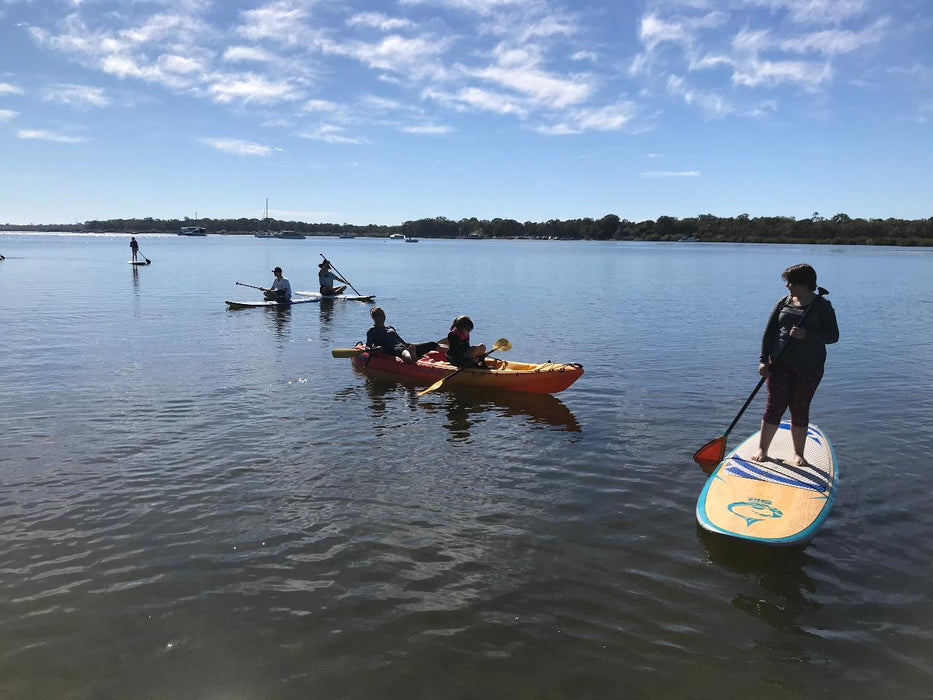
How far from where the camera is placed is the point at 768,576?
614 centimetres

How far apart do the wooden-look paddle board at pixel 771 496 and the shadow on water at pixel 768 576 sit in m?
0.20

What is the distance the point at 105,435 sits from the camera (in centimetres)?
995

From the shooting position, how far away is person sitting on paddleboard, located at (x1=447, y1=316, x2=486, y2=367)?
13445 mm

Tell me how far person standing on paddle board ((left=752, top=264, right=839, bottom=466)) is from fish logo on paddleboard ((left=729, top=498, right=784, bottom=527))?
1231 millimetres

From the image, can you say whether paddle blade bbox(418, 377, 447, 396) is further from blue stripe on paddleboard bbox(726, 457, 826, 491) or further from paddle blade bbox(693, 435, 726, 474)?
blue stripe on paddleboard bbox(726, 457, 826, 491)

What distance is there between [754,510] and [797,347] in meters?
1.96

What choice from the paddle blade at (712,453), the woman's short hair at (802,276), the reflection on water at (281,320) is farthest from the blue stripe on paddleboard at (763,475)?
the reflection on water at (281,320)

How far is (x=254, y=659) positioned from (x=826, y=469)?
22.6 feet

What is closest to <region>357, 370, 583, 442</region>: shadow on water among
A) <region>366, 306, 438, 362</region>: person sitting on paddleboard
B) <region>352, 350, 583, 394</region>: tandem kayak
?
<region>352, 350, 583, 394</region>: tandem kayak

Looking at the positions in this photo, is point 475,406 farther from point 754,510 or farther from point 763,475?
point 754,510

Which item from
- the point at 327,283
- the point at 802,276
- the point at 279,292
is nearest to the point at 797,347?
the point at 802,276

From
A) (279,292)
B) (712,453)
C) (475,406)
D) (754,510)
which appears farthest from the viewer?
(279,292)

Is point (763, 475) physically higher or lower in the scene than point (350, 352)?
lower

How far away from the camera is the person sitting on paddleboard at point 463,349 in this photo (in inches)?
529
